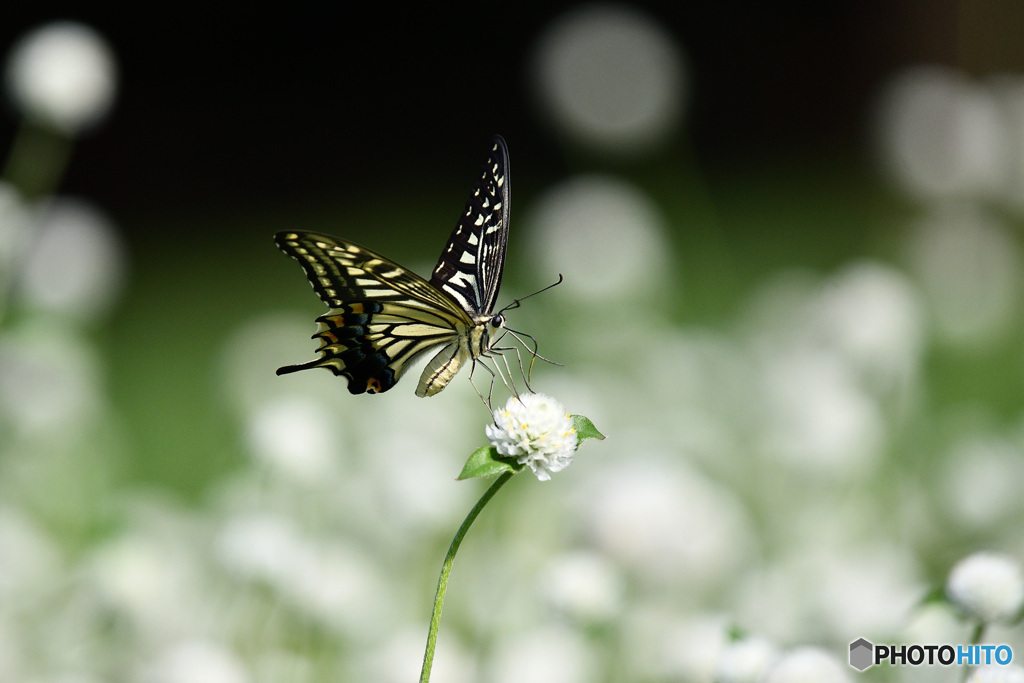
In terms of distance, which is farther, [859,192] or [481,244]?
[859,192]

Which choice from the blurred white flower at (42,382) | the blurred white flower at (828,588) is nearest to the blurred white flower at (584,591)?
the blurred white flower at (828,588)

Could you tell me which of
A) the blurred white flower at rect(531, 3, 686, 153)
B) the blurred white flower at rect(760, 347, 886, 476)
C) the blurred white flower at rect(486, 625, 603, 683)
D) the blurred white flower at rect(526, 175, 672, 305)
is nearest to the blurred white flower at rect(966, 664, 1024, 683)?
the blurred white flower at rect(486, 625, 603, 683)

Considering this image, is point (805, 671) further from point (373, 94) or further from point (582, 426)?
point (373, 94)

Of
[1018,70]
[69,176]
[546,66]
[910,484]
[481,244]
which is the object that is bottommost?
[481,244]

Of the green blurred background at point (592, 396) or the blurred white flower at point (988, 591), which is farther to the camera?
the green blurred background at point (592, 396)

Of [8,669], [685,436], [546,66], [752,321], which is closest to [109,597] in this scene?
[8,669]

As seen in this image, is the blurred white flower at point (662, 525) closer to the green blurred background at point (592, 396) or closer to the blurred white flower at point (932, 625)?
the green blurred background at point (592, 396)

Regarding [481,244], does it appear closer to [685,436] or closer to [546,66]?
[685,436]

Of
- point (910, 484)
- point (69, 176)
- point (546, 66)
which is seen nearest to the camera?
point (910, 484)
